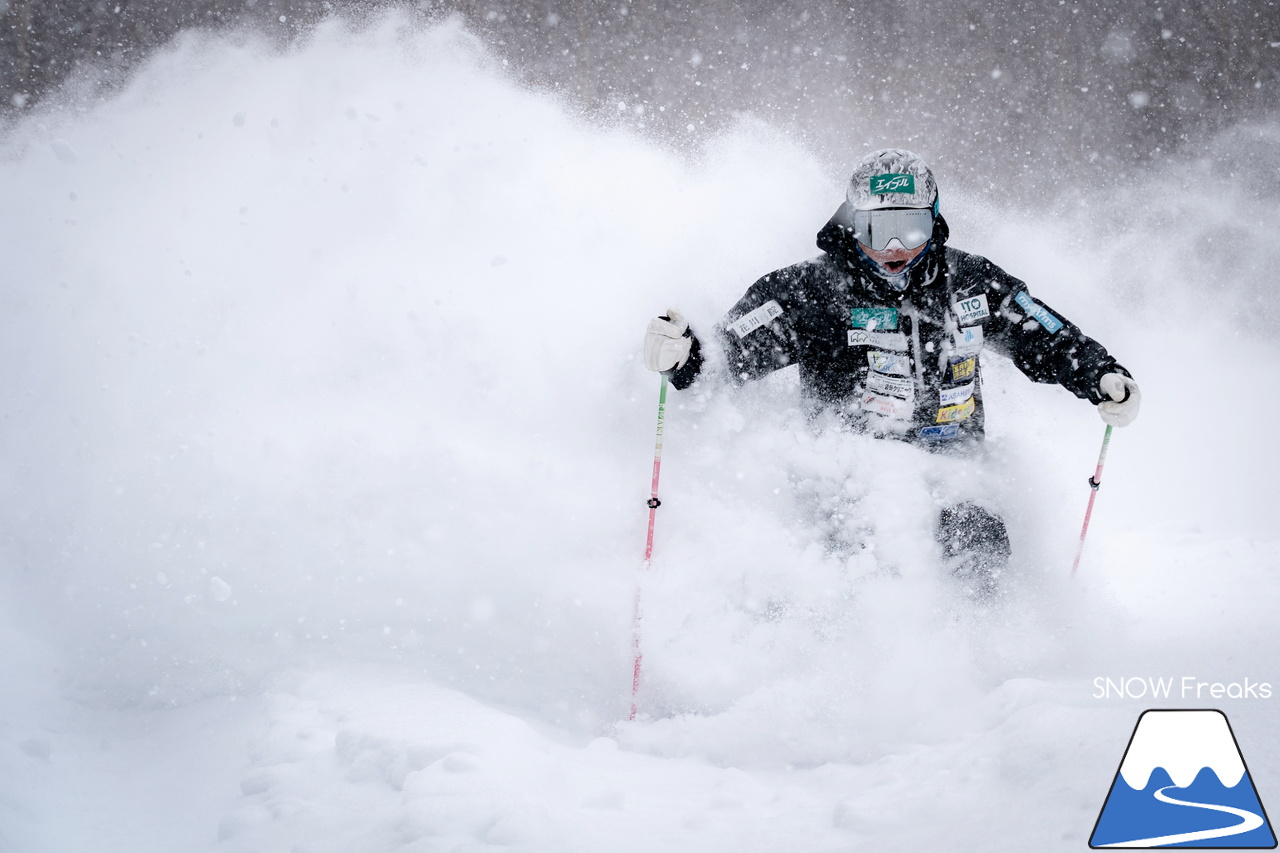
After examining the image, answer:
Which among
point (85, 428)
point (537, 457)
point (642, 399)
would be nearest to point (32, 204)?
point (85, 428)

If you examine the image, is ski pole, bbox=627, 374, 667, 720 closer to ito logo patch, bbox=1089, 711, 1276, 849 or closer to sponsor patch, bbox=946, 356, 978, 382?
sponsor patch, bbox=946, 356, 978, 382

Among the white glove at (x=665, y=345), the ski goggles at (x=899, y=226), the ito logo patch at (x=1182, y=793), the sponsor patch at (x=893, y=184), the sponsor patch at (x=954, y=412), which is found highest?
the sponsor patch at (x=893, y=184)

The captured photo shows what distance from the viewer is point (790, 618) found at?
266cm

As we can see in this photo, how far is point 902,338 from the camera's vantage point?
2727 millimetres

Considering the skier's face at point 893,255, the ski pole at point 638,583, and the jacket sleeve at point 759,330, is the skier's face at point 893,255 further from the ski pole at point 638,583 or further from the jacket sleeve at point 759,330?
the ski pole at point 638,583

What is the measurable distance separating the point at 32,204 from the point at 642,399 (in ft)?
14.5

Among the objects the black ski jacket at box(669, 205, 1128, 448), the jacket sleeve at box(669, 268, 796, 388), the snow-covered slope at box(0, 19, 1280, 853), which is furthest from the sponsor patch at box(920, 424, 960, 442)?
the jacket sleeve at box(669, 268, 796, 388)

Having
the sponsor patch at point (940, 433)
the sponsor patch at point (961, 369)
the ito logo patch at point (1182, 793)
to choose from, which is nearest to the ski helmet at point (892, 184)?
the sponsor patch at point (961, 369)

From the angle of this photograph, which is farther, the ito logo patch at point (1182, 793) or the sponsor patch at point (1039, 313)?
the sponsor patch at point (1039, 313)

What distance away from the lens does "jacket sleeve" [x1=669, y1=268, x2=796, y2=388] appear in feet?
9.21

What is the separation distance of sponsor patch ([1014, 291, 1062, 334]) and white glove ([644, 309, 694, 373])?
54.6 inches

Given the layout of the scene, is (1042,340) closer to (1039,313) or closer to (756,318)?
(1039,313)

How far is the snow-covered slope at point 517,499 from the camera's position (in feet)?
6.09

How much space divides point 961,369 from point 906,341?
275mm
